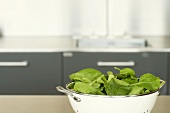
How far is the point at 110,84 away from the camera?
1114 millimetres

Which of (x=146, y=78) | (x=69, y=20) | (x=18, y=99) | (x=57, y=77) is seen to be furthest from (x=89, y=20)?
(x=146, y=78)

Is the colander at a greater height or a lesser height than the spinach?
lesser

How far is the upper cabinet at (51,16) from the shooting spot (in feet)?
11.5

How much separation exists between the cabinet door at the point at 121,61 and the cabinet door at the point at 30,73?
0.30 feet

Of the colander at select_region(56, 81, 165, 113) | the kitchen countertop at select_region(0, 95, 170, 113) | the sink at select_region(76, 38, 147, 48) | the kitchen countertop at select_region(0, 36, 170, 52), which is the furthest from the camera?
the sink at select_region(76, 38, 147, 48)

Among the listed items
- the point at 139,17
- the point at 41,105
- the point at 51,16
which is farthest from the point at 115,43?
the point at 41,105

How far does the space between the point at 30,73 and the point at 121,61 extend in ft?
2.12

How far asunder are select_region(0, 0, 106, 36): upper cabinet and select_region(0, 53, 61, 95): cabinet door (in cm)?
76

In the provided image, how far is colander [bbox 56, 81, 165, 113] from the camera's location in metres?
1.08

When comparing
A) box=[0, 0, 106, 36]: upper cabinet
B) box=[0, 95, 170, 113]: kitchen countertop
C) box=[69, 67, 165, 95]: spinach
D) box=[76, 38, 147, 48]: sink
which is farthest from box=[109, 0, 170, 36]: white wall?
box=[69, 67, 165, 95]: spinach

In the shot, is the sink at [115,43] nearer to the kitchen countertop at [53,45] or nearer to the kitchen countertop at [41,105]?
the kitchen countertop at [53,45]

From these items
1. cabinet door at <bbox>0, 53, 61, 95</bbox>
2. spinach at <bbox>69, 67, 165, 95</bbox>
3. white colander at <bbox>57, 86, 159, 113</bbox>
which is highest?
spinach at <bbox>69, 67, 165, 95</bbox>

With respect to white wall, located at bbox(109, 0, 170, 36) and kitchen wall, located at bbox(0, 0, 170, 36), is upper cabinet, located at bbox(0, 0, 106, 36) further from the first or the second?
white wall, located at bbox(109, 0, 170, 36)

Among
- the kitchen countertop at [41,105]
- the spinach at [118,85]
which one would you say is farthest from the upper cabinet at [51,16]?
the spinach at [118,85]
